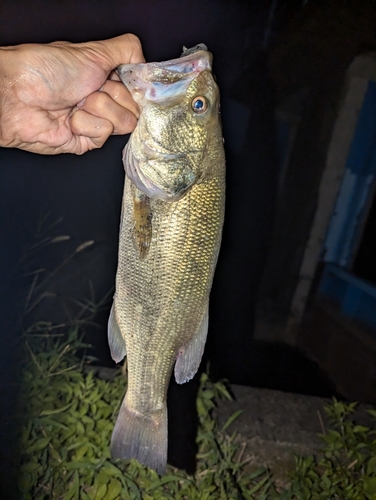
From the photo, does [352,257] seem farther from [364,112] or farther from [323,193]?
A: [364,112]

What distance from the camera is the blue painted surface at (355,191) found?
3.12 meters

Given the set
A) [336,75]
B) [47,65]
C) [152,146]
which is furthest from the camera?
[336,75]

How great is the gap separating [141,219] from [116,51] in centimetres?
65

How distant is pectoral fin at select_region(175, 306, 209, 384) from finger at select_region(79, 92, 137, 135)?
736 millimetres

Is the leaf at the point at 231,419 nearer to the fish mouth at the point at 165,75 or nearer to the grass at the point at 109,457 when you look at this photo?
the grass at the point at 109,457

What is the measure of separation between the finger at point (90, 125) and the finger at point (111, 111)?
0.02 meters

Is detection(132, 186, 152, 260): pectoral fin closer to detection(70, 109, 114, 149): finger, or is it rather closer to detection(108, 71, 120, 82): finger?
detection(70, 109, 114, 149): finger

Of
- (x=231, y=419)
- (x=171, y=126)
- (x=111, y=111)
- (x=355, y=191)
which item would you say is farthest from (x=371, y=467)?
(x=111, y=111)

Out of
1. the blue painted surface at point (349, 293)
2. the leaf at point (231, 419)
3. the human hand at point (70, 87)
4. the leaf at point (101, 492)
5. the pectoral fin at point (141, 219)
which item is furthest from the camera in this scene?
the blue painted surface at point (349, 293)

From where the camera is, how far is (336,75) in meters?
3.03

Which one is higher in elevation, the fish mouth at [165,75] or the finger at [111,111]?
the fish mouth at [165,75]

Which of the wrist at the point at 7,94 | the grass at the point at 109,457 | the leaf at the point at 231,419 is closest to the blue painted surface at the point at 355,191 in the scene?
the grass at the point at 109,457

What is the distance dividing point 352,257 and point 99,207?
2225mm

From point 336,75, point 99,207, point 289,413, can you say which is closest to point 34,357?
point 99,207
